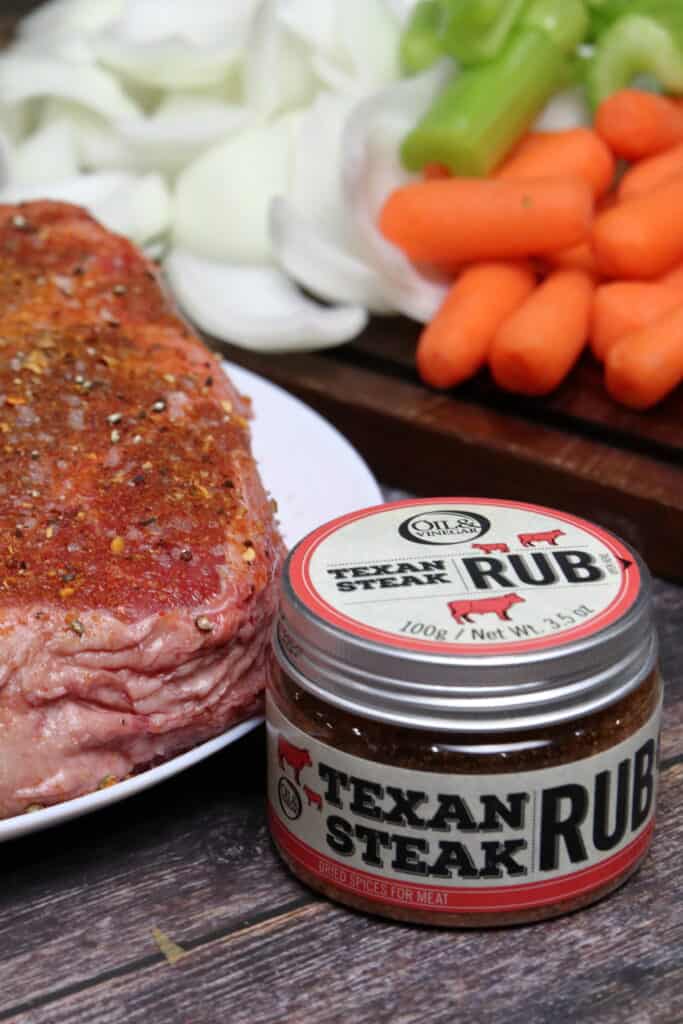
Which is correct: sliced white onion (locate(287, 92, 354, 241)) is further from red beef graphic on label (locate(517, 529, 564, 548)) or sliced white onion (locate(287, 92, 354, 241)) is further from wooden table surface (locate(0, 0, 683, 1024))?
wooden table surface (locate(0, 0, 683, 1024))

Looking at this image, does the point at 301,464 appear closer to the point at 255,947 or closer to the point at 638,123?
the point at 255,947

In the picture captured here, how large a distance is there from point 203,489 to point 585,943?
67 centimetres

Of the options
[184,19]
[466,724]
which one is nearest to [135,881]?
[466,724]

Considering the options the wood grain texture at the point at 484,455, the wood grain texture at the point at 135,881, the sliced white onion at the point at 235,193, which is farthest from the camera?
the sliced white onion at the point at 235,193

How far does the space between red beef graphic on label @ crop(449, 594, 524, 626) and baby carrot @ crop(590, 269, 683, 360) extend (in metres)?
1.08

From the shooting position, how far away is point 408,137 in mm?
2646

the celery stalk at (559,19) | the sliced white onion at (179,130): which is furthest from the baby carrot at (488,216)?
the sliced white onion at (179,130)

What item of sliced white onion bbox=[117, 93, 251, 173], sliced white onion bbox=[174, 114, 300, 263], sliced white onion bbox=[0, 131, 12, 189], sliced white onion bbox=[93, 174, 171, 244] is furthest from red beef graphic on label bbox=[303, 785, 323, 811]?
sliced white onion bbox=[0, 131, 12, 189]

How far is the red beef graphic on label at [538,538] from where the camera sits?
1.51m

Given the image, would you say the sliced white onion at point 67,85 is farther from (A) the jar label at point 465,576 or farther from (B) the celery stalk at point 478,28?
(A) the jar label at point 465,576

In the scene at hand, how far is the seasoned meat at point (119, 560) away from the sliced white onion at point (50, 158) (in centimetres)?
113

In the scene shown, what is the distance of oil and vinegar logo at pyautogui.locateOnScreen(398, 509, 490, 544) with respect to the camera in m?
1.53

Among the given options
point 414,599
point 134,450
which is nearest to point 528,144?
point 134,450

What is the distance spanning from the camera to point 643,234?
2.42 meters
